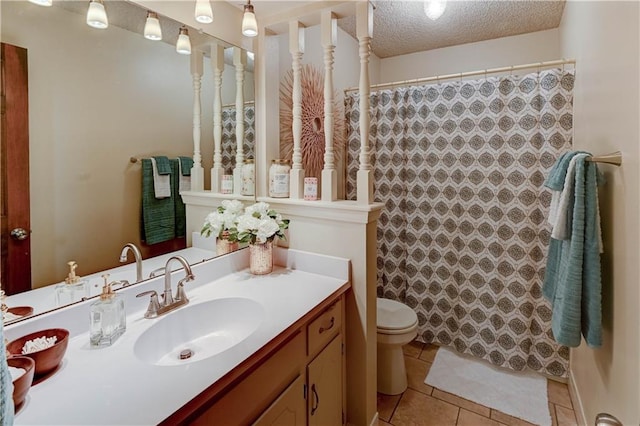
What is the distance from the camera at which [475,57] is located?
2895 mm

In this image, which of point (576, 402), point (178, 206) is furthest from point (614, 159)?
point (178, 206)

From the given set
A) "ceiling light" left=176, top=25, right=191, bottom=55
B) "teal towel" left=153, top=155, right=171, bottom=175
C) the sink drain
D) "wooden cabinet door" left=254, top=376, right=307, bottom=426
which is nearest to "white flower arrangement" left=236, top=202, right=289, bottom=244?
"teal towel" left=153, top=155, right=171, bottom=175

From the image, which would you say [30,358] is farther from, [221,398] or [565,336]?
[565,336]

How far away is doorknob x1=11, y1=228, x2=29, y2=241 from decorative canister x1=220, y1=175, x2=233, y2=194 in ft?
2.61

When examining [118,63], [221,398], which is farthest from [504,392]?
[118,63]

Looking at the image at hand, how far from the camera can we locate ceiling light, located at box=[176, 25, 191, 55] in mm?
1402

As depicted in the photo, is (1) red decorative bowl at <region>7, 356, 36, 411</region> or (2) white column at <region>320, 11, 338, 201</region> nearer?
(1) red decorative bowl at <region>7, 356, 36, 411</region>

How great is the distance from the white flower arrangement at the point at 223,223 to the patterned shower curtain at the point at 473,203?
1158mm

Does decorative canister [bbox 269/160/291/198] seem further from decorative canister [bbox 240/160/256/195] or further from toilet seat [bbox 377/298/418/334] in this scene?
toilet seat [bbox 377/298/418/334]

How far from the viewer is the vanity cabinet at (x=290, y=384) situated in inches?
32.5

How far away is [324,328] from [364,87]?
1077 mm

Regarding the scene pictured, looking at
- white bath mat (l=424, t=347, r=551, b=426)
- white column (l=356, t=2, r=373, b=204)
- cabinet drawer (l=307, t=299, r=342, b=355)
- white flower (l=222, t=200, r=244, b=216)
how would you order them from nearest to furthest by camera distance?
1. cabinet drawer (l=307, t=299, r=342, b=355)
2. white column (l=356, t=2, r=373, b=204)
3. white flower (l=222, t=200, r=244, b=216)
4. white bath mat (l=424, t=347, r=551, b=426)

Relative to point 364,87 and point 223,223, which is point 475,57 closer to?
point 364,87

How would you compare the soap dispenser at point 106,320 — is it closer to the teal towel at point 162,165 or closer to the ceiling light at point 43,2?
the teal towel at point 162,165
